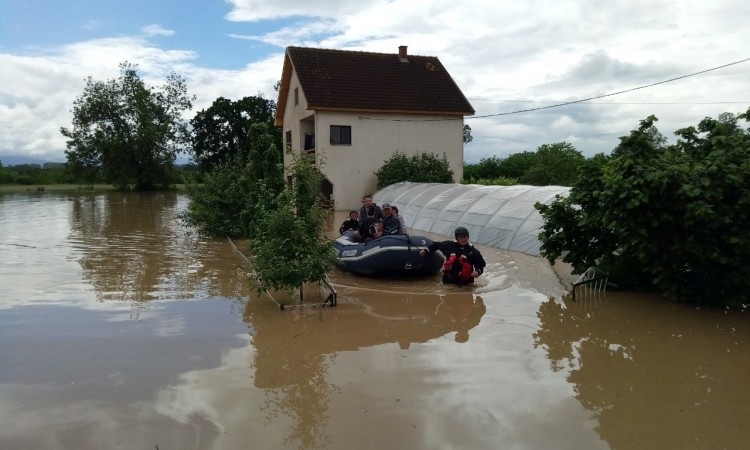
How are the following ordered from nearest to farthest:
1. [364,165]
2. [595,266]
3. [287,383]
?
[287,383] < [595,266] < [364,165]

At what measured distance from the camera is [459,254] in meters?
10.8

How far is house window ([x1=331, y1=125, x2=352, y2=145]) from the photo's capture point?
29.1 m

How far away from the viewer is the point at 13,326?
27.6 feet

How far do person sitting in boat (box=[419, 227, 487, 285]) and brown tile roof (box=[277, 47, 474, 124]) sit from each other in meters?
18.3

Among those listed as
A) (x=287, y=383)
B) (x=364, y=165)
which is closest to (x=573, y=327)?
(x=287, y=383)

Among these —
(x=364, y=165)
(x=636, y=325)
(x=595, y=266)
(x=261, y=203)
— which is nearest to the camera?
(x=636, y=325)

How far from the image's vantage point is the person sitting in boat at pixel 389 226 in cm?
1214

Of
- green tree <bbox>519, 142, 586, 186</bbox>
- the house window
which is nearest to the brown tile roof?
the house window

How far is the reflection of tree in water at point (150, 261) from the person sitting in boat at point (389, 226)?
2.89m

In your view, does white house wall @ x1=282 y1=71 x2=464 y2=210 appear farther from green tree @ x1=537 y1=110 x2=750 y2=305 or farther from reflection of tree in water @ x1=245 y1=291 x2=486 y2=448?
green tree @ x1=537 y1=110 x2=750 y2=305

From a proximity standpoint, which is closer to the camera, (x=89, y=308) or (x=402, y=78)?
(x=89, y=308)

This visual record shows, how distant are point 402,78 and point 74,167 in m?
40.3

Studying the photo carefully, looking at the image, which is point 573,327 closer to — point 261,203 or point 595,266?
point 595,266

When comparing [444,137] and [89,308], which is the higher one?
[444,137]
